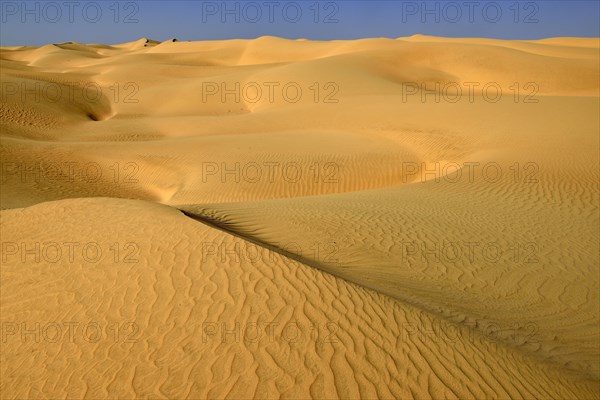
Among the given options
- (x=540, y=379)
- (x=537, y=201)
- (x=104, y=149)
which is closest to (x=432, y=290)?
(x=540, y=379)

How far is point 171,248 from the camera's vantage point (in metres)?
5.68

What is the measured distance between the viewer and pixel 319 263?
6.45m

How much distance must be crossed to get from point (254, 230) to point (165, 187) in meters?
7.74

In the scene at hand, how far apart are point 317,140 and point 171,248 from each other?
1171cm

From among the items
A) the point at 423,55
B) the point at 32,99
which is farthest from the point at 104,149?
the point at 423,55

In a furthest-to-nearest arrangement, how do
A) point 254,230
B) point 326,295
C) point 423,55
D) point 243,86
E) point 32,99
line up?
point 423,55, point 243,86, point 32,99, point 254,230, point 326,295

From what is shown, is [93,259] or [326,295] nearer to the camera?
[326,295]

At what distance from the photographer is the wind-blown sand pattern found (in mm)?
3787

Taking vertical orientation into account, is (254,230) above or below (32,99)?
below

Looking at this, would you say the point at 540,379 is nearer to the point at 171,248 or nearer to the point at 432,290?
the point at 432,290

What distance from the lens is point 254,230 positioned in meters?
7.79

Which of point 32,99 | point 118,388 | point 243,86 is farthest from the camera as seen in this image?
point 243,86

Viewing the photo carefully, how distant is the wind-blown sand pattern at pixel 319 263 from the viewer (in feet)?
12.4

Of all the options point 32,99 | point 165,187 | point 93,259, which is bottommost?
point 165,187
